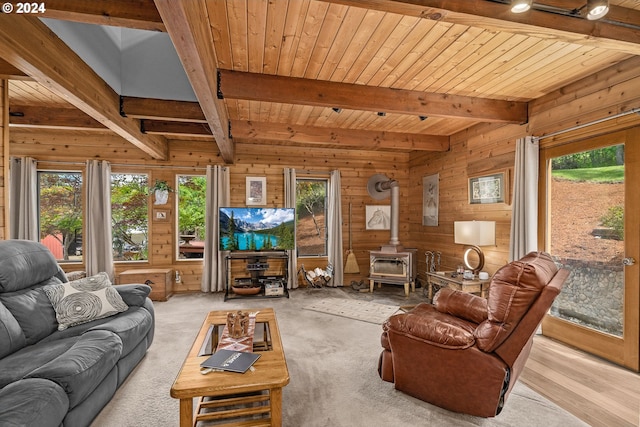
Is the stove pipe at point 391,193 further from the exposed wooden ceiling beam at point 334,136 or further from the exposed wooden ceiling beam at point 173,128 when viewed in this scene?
the exposed wooden ceiling beam at point 173,128

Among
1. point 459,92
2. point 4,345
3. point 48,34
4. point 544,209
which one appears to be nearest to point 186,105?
point 48,34

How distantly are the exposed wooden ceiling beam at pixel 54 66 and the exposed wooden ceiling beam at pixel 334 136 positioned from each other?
158 centimetres

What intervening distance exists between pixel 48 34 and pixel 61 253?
13.9 feet

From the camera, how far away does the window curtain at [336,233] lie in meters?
5.70

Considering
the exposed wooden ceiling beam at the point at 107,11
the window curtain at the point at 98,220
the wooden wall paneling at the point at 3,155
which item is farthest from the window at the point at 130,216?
the exposed wooden ceiling beam at the point at 107,11

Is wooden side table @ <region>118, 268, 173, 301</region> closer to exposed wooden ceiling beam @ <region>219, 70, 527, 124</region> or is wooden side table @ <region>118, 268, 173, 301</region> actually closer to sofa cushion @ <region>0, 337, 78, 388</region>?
sofa cushion @ <region>0, 337, 78, 388</region>

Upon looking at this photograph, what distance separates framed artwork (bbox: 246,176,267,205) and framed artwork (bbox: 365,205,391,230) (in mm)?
2056

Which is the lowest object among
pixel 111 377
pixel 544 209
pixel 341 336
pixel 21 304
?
pixel 341 336

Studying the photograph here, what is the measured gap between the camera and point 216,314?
8.97 ft

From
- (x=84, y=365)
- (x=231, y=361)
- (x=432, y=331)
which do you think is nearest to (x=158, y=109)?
(x=84, y=365)

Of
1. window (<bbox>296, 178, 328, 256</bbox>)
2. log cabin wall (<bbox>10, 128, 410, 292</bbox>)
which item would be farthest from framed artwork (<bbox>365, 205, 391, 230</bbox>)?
window (<bbox>296, 178, 328, 256</bbox>)

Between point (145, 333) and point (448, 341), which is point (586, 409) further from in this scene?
point (145, 333)

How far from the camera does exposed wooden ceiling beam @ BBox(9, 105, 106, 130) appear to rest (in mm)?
3750

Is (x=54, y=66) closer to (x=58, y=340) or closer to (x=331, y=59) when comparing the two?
(x=58, y=340)
